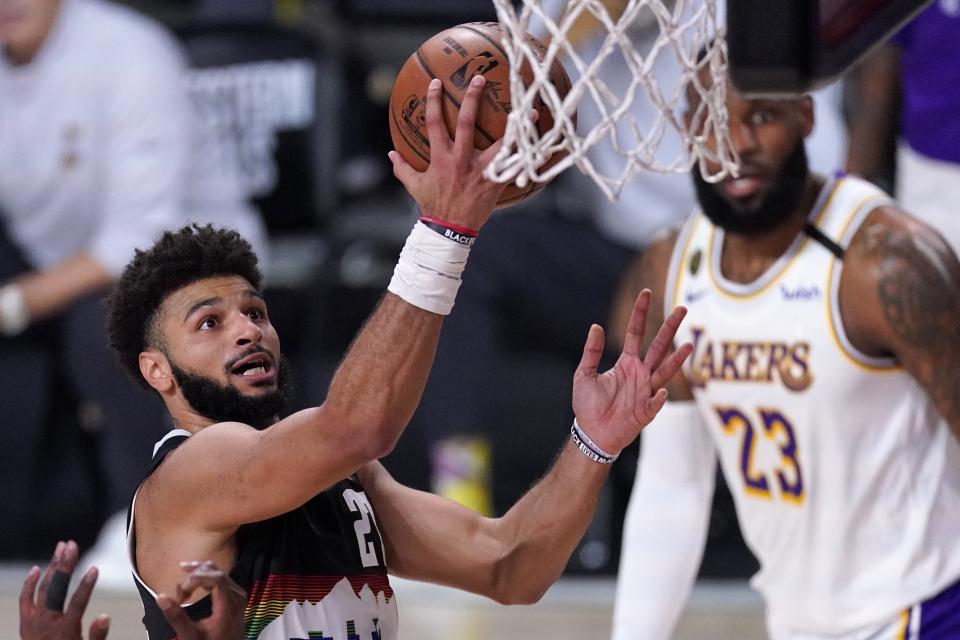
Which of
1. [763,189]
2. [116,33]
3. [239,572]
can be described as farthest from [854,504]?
[116,33]

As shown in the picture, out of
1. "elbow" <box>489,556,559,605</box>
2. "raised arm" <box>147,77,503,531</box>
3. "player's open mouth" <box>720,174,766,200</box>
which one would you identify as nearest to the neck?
"player's open mouth" <box>720,174,766,200</box>

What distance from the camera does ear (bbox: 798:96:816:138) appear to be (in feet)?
12.8

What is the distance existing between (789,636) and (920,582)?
43 centimetres

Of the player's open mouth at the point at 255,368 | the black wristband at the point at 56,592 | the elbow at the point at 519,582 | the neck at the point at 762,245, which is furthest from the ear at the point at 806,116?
the black wristband at the point at 56,592

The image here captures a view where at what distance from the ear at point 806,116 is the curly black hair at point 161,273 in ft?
5.09

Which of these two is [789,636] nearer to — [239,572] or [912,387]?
[912,387]

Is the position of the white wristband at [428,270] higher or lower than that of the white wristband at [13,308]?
higher

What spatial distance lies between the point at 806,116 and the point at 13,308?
3.63 meters

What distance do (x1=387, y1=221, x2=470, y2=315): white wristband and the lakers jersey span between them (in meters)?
0.62

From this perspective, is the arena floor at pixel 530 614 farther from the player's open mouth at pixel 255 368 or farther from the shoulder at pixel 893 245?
the player's open mouth at pixel 255 368

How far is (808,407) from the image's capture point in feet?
12.1

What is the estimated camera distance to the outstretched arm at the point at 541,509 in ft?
9.55

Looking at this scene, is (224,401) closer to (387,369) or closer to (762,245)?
(387,369)

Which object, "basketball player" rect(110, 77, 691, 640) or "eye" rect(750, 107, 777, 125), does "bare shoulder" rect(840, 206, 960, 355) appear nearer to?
"eye" rect(750, 107, 777, 125)
